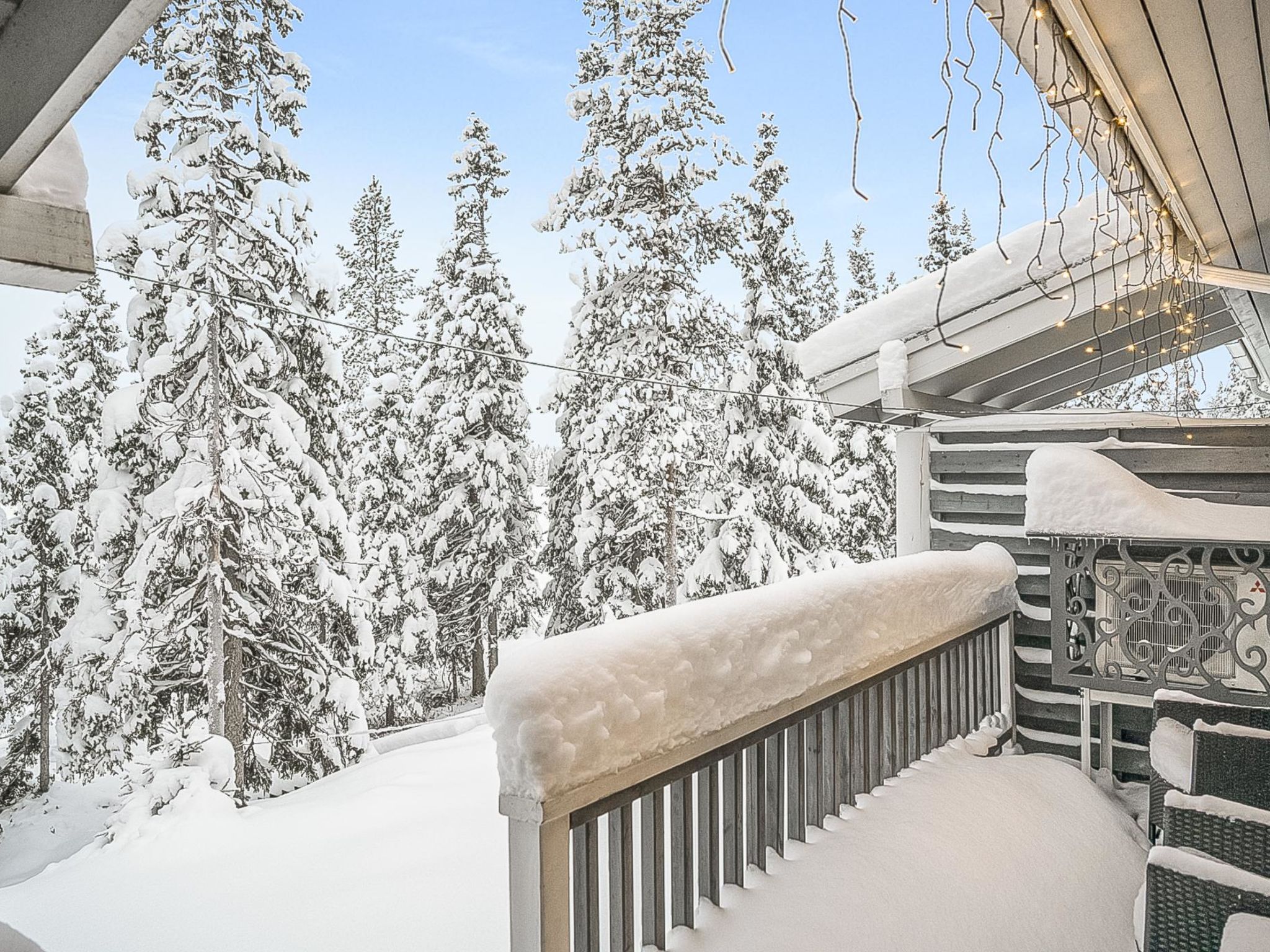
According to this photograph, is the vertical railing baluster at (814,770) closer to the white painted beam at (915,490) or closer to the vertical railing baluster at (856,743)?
the vertical railing baluster at (856,743)

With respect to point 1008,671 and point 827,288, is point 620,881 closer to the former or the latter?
point 1008,671

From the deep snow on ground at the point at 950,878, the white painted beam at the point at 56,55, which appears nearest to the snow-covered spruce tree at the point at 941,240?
the deep snow on ground at the point at 950,878

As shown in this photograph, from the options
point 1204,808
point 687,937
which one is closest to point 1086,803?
point 1204,808

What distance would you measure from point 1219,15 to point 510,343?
1236 centimetres

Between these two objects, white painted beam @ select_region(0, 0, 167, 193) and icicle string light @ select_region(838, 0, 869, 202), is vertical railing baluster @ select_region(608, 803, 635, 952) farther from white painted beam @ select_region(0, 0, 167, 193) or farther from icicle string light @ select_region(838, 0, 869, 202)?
white painted beam @ select_region(0, 0, 167, 193)

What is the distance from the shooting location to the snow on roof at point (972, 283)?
15.4 feet

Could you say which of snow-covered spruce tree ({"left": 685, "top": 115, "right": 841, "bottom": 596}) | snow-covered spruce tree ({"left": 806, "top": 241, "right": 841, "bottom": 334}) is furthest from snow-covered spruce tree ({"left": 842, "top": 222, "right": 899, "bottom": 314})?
snow-covered spruce tree ({"left": 685, "top": 115, "right": 841, "bottom": 596})

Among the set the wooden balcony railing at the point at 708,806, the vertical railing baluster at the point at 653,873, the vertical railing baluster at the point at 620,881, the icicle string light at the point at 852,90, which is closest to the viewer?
the icicle string light at the point at 852,90

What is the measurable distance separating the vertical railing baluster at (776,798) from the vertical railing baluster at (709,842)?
0.36 m

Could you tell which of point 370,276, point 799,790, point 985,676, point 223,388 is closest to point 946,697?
point 985,676

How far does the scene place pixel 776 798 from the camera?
277 cm

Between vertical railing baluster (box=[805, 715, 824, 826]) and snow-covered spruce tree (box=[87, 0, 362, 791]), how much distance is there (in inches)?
269

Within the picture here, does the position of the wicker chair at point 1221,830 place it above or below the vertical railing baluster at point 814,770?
above

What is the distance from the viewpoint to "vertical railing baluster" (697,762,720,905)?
2.42m
